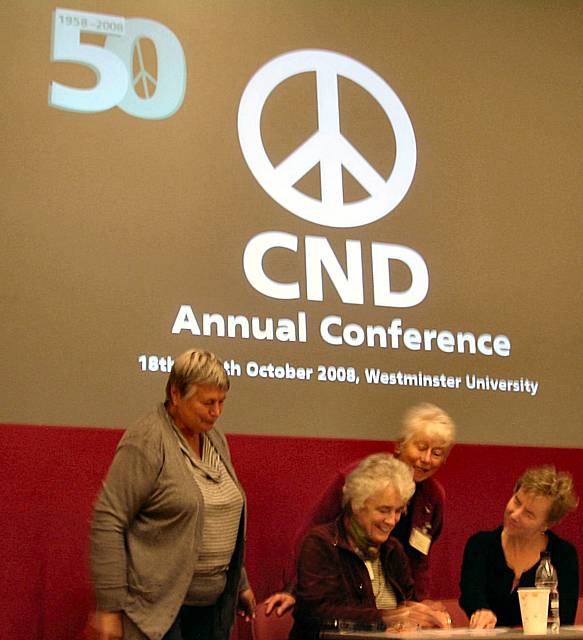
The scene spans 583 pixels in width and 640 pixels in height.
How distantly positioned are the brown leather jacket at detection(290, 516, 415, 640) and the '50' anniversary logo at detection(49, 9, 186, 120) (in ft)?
5.62

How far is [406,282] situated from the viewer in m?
4.25

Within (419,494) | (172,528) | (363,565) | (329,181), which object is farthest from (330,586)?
(329,181)

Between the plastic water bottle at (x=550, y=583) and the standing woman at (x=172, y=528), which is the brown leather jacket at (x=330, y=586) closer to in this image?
the standing woman at (x=172, y=528)

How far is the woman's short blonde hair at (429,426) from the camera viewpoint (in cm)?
362

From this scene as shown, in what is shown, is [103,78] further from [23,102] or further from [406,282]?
[406,282]

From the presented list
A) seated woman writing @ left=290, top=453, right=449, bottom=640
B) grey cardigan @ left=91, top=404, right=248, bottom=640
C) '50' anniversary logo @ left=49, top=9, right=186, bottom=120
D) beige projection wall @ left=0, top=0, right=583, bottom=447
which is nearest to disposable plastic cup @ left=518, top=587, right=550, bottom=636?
seated woman writing @ left=290, top=453, right=449, bottom=640

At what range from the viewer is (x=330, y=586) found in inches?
119

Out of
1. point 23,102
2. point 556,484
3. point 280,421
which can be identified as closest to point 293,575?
point 280,421

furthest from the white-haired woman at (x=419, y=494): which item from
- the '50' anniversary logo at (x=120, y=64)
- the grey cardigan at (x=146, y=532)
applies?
the '50' anniversary logo at (x=120, y=64)

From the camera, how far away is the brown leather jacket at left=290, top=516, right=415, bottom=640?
2.94m

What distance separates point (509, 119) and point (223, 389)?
2192 mm

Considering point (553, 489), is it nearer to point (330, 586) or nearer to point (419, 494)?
point (419, 494)

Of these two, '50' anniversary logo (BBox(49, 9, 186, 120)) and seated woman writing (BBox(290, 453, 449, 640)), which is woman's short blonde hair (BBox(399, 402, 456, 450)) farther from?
'50' anniversary logo (BBox(49, 9, 186, 120))

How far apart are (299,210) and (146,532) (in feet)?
5.40
